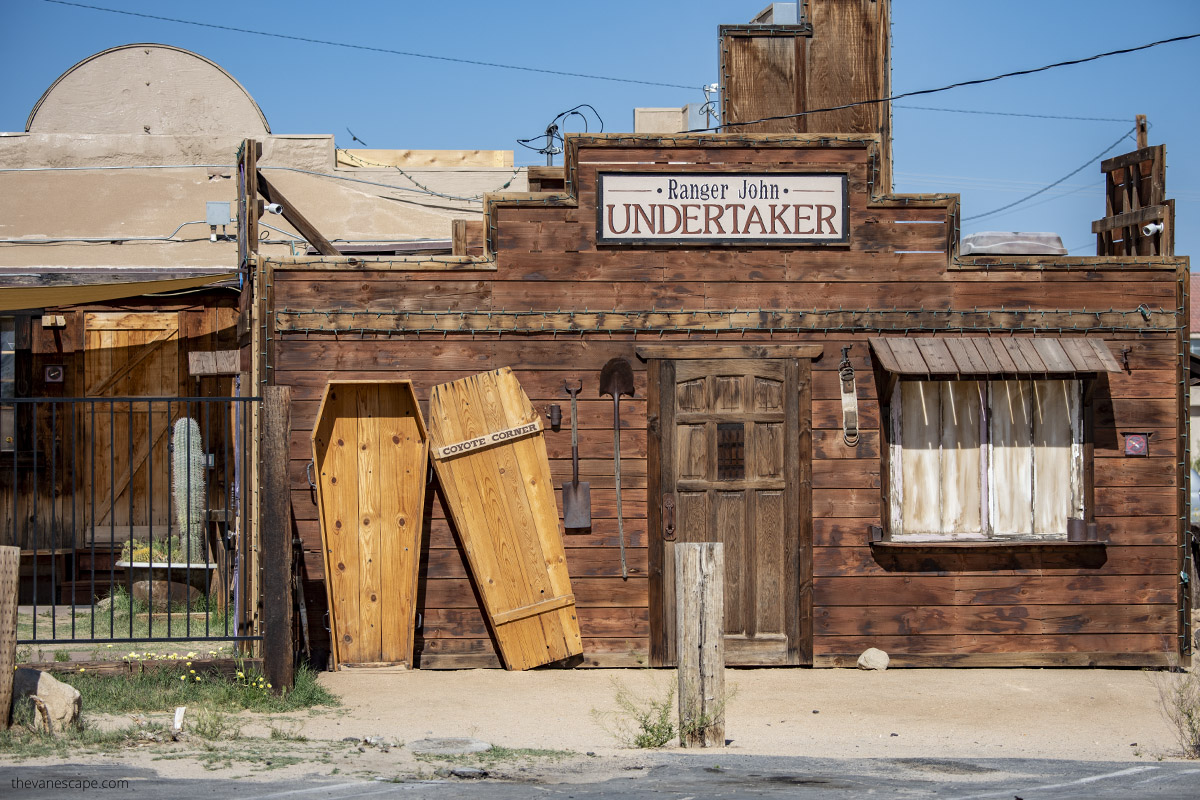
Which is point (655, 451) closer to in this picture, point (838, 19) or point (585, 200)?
point (585, 200)

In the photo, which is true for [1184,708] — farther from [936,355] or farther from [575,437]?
[575,437]

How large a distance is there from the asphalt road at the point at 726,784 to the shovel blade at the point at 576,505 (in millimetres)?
3088

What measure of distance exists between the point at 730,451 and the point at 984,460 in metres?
2.06

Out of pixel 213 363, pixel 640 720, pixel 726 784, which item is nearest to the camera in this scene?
pixel 726 784

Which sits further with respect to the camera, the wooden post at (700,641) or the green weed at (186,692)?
the green weed at (186,692)

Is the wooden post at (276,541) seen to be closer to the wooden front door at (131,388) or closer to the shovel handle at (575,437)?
the shovel handle at (575,437)

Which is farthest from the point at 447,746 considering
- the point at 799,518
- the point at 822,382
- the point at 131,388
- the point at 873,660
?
the point at 131,388

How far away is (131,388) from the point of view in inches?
512

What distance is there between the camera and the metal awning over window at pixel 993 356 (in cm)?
919

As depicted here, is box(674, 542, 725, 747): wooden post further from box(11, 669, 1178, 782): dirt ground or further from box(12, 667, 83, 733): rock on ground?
box(12, 667, 83, 733): rock on ground

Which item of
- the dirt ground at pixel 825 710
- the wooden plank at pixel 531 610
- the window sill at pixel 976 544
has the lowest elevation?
the dirt ground at pixel 825 710

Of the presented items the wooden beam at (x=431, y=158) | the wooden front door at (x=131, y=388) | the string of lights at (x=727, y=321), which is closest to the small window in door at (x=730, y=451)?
the string of lights at (x=727, y=321)

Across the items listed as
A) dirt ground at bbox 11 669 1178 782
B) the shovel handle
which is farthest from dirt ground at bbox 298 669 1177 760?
the shovel handle

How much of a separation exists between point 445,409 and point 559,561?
149 cm
